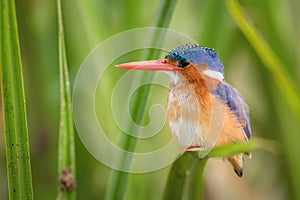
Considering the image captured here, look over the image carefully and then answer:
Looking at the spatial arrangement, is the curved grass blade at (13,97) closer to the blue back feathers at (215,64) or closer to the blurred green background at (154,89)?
the blue back feathers at (215,64)

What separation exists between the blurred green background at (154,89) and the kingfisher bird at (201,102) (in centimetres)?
54

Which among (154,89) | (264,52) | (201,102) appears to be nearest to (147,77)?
(201,102)

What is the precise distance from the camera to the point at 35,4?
143cm

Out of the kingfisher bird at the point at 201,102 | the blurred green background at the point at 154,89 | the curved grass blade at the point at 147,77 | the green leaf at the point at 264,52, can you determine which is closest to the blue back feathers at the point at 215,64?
the kingfisher bird at the point at 201,102

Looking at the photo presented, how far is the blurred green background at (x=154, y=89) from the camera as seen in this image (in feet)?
4.47

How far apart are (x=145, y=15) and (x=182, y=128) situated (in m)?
0.73

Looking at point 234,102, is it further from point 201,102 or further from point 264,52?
point 264,52

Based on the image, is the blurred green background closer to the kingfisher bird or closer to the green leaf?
the green leaf

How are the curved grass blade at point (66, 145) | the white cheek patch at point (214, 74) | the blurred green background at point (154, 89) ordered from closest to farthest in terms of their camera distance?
the white cheek patch at point (214, 74) < the curved grass blade at point (66, 145) < the blurred green background at point (154, 89)

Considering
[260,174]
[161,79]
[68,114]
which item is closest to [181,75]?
[68,114]

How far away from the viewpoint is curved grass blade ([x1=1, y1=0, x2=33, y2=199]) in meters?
0.76

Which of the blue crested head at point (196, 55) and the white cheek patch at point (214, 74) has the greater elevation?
the blue crested head at point (196, 55)

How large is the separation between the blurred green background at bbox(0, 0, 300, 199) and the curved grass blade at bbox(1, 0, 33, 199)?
1.58 ft

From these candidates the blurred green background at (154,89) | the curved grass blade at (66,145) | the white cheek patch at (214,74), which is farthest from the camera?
the blurred green background at (154,89)
